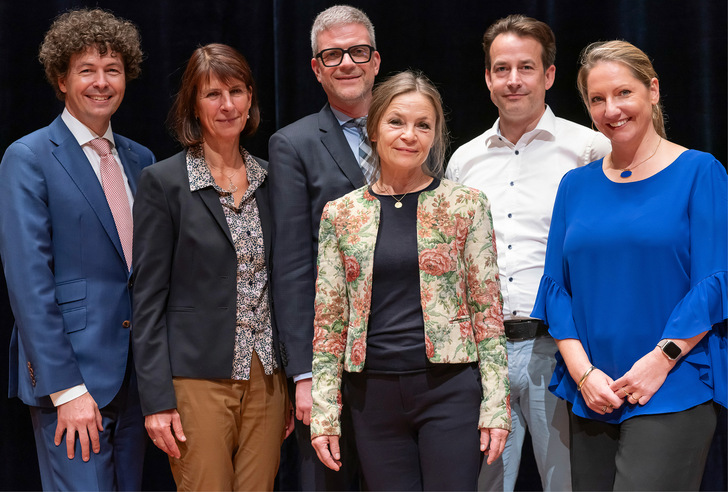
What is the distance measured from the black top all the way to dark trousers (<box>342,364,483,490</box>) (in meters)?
0.04

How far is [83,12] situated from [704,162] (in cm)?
201

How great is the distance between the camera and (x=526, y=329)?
7.93ft

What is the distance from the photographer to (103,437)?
7.49 feet

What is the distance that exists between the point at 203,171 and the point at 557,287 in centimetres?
113

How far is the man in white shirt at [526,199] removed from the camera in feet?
7.88

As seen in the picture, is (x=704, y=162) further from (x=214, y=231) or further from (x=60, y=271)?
(x=60, y=271)

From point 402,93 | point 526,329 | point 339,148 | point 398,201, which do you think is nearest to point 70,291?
point 339,148

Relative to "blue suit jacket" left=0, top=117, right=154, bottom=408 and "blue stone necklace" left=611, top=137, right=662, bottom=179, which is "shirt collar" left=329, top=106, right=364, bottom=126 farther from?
"blue stone necklace" left=611, top=137, right=662, bottom=179

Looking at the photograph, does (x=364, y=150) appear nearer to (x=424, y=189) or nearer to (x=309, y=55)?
(x=424, y=189)

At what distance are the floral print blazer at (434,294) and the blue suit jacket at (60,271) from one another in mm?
739

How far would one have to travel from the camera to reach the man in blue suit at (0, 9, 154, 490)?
2211mm

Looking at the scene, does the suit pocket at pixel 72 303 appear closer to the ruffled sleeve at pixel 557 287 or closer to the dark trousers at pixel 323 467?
the dark trousers at pixel 323 467

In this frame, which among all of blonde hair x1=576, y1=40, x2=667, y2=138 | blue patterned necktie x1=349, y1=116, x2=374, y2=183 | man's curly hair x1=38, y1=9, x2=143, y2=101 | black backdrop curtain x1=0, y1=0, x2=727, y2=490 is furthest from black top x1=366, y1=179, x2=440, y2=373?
black backdrop curtain x1=0, y1=0, x2=727, y2=490

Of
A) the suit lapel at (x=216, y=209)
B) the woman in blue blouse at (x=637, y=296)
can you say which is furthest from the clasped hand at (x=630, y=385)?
the suit lapel at (x=216, y=209)
